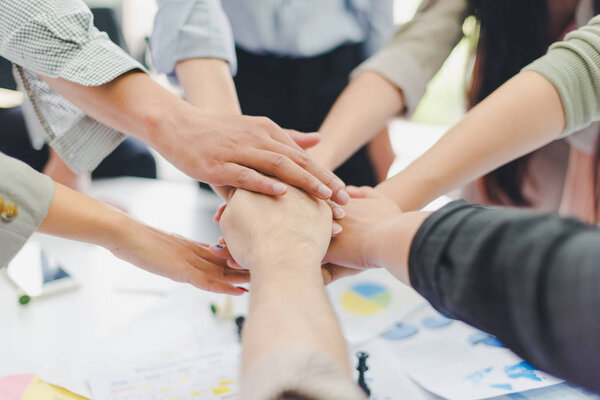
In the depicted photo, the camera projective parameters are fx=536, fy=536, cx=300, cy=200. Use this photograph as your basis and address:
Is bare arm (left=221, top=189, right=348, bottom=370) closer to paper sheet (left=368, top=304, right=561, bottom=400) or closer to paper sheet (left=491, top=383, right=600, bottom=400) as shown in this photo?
paper sheet (left=368, top=304, right=561, bottom=400)

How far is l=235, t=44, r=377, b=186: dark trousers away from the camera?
1.30m

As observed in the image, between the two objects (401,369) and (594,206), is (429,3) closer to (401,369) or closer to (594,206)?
(594,206)

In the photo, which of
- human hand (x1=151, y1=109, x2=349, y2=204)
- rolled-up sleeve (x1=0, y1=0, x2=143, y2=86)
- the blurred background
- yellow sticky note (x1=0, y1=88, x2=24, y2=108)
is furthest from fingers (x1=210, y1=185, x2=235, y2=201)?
the blurred background

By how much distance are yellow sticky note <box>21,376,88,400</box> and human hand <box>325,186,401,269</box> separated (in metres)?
0.41

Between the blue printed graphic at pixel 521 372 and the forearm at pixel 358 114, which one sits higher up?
the forearm at pixel 358 114

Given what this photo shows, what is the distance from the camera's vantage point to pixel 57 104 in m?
1.02

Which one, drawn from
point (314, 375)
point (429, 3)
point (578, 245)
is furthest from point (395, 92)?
point (314, 375)

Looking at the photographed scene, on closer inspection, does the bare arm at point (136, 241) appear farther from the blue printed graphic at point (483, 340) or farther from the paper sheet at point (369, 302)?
the blue printed graphic at point (483, 340)

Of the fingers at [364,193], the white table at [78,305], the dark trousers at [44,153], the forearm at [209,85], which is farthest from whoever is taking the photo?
the dark trousers at [44,153]

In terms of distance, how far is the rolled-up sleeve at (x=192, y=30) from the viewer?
1.06m

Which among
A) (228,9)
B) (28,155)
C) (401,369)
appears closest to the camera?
(401,369)

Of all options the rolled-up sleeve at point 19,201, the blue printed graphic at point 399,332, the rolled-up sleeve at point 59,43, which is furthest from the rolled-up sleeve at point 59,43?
the blue printed graphic at point 399,332

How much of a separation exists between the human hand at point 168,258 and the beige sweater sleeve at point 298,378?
39 cm

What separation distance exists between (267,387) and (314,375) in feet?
0.12
